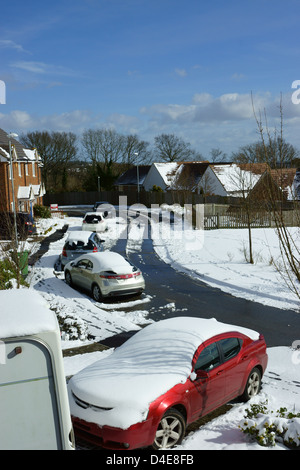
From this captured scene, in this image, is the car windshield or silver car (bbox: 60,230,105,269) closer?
silver car (bbox: 60,230,105,269)

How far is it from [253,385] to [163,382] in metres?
2.47

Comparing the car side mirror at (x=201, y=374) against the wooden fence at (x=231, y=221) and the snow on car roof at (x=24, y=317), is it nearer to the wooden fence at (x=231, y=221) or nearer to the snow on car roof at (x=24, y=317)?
the snow on car roof at (x=24, y=317)

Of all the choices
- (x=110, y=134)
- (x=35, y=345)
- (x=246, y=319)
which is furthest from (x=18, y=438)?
(x=110, y=134)

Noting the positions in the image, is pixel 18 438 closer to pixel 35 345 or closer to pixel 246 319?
pixel 35 345

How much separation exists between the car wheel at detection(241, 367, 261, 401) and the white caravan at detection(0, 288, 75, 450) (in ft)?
13.1

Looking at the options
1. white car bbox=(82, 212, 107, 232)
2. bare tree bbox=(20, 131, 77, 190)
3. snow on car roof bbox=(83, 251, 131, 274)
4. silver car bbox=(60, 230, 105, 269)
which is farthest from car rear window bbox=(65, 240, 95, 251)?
bare tree bbox=(20, 131, 77, 190)

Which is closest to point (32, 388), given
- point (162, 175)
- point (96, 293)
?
point (96, 293)

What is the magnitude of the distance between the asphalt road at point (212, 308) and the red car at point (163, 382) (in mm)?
3289

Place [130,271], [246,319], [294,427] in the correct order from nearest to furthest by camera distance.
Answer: [294,427] → [246,319] → [130,271]

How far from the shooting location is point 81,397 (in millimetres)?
6148

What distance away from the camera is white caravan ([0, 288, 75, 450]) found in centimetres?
434

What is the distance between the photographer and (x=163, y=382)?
6.15m

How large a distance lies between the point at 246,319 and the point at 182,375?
21.7 feet

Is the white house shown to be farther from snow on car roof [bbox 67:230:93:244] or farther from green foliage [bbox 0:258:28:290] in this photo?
green foliage [bbox 0:258:28:290]
